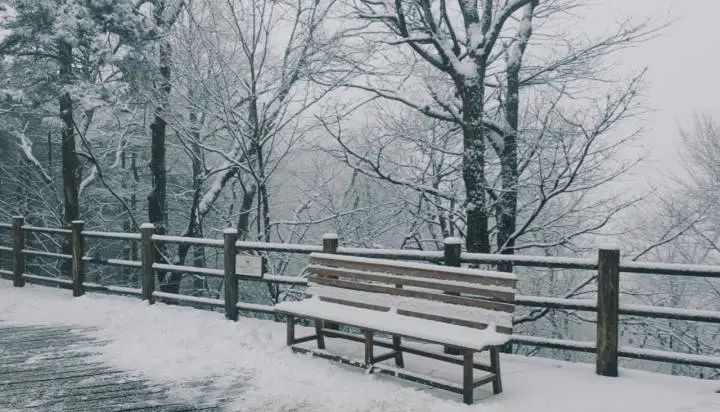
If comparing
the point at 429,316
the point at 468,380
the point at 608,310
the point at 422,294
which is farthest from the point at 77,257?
the point at 608,310

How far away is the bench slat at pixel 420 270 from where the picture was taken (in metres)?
5.31

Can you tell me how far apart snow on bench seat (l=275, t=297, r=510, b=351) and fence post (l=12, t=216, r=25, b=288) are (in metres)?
7.69

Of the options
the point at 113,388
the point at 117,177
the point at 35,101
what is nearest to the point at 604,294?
the point at 113,388

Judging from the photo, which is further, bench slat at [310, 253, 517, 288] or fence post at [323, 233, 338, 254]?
fence post at [323, 233, 338, 254]

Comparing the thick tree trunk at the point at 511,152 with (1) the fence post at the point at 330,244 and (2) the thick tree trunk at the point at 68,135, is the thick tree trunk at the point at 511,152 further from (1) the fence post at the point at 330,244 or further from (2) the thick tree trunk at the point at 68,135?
(2) the thick tree trunk at the point at 68,135

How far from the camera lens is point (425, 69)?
1335 cm

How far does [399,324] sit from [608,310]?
2126 millimetres

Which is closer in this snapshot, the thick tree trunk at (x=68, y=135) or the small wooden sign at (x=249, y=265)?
the small wooden sign at (x=249, y=265)

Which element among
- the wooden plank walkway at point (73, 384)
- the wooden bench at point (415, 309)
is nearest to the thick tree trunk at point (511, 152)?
the wooden bench at point (415, 309)

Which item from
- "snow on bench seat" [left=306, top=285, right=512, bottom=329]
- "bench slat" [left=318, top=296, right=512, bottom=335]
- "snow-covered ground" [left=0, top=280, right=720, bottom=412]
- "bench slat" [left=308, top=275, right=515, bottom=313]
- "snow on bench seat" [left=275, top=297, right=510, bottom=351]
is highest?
"bench slat" [left=308, top=275, right=515, bottom=313]

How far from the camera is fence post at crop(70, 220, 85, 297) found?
10.5 metres

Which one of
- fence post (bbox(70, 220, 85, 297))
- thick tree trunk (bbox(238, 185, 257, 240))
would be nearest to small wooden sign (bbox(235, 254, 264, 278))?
fence post (bbox(70, 220, 85, 297))

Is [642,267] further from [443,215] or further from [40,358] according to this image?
[443,215]

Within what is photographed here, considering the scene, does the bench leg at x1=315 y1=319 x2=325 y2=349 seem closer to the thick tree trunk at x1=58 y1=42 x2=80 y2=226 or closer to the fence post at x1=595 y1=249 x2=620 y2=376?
the fence post at x1=595 y1=249 x2=620 y2=376
